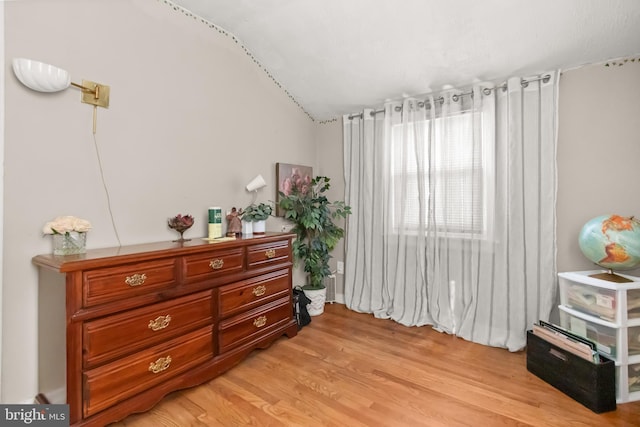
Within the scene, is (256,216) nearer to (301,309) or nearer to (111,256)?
(301,309)

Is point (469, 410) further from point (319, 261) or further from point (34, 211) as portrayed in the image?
point (34, 211)

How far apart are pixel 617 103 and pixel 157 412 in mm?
3406

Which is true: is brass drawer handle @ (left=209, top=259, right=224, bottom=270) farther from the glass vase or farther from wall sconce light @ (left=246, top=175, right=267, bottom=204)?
wall sconce light @ (left=246, top=175, right=267, bottom=204)

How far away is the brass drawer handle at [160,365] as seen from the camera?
1.56 meters

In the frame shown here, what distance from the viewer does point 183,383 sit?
1675 mm

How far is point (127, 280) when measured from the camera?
1.48m

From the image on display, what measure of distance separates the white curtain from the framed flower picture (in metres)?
0.47

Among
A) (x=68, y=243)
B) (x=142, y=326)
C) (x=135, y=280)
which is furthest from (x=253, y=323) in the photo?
(x=68, y=243)

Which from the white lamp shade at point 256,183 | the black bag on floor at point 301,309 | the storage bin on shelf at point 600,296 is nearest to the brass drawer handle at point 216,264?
the white lamp shade at point 256,183

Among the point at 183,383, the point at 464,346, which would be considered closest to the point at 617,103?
the point at 464,346

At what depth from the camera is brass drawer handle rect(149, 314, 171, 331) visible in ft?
5.13

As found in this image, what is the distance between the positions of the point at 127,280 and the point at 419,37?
2.44 meters
